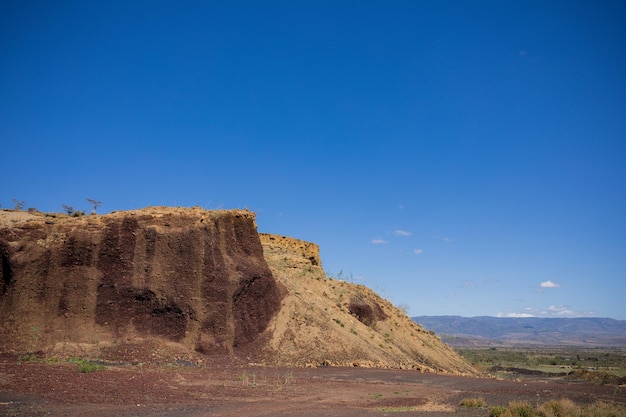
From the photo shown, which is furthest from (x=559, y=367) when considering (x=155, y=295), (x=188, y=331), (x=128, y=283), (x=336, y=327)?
(x=128, y=283)

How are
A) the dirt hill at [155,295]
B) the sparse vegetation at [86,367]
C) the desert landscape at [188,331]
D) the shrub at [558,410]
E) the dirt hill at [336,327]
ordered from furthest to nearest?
the dirt hill at [336,327] → the dirt hill at [155,295] → the sparse vegetation at [86,367] → the desert landscape at [188,331] → the shrub at [558,410]

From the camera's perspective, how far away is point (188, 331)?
2580 centimetres

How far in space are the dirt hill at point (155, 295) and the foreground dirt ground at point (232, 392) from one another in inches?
104

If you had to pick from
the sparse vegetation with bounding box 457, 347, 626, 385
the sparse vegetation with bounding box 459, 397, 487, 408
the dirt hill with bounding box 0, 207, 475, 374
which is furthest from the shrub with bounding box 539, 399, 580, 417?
the sparse vegetation with bounding box 457, 347, 626, 385

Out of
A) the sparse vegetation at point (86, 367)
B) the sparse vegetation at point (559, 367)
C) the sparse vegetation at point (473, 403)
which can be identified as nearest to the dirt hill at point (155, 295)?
the sparse vegetation at point (86, 367)

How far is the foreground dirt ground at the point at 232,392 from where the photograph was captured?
1342cm

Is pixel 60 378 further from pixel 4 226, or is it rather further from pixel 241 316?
pixel 4 226

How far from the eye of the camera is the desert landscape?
55.6 ft

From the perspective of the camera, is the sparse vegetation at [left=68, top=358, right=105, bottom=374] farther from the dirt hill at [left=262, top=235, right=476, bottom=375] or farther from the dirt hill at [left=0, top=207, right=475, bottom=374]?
the dirt hill at [left=262, top=235, right=476, bottom=375]

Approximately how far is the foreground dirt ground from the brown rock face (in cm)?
298

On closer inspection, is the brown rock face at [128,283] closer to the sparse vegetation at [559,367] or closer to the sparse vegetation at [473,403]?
the sparse vegetation at [473,403]

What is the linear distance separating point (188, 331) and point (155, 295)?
2.40m

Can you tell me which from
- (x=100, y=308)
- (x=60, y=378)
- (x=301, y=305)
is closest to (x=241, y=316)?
(x=301, y=305)

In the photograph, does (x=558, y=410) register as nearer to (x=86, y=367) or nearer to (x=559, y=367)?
(x=86, y=367)
